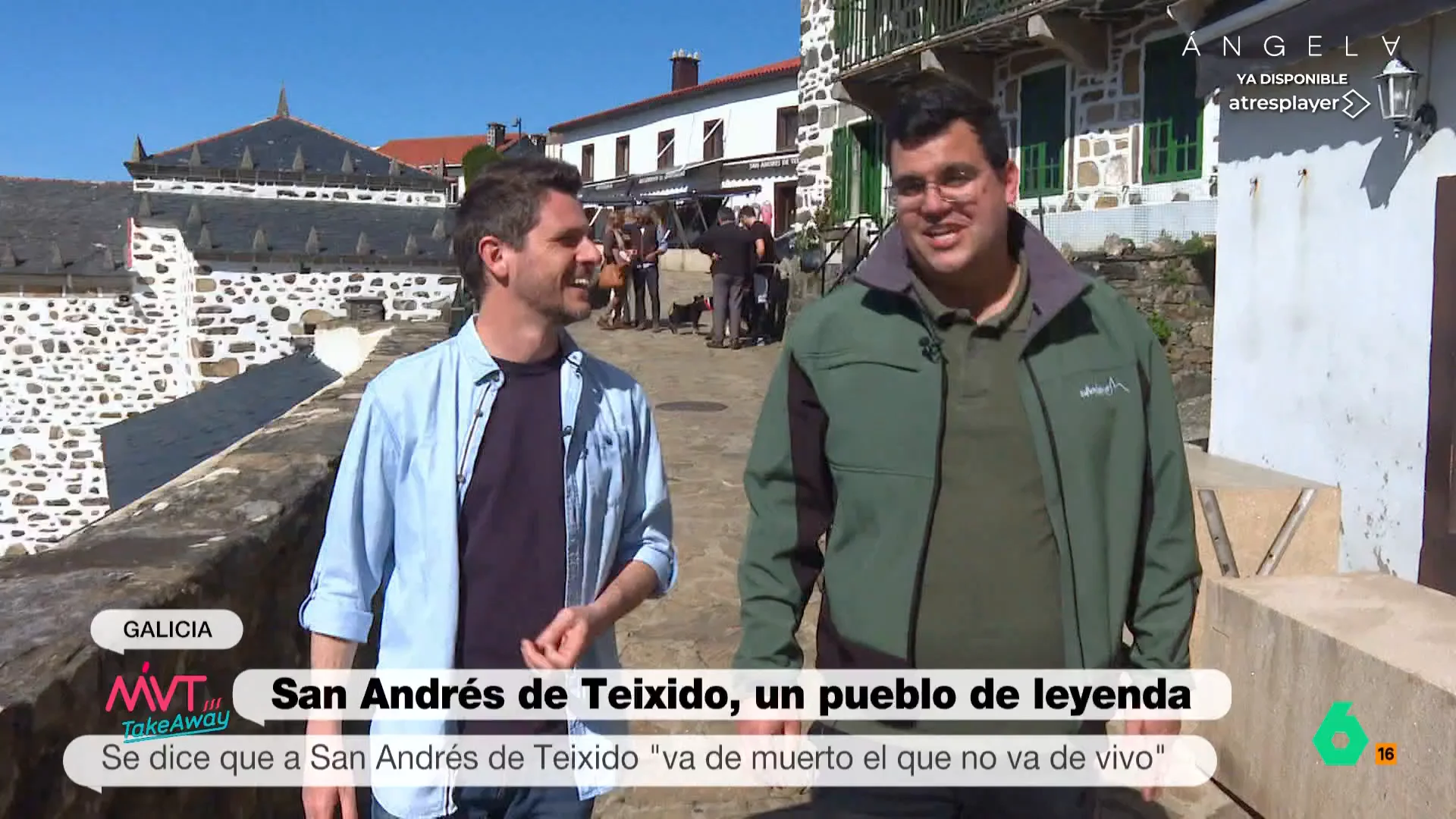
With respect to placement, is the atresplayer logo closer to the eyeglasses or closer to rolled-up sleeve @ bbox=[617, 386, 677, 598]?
rolled-up sleeve @ bbox=[617, 386, 677, 598]

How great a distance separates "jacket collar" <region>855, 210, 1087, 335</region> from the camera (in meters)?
1.93

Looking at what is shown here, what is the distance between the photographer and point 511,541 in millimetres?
1983

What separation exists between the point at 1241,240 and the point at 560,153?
108 feet

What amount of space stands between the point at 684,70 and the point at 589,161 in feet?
13.5

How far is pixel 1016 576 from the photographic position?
189 cm

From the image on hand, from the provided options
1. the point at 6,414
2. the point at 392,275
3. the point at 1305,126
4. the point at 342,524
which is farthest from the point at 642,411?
the point at 6,414

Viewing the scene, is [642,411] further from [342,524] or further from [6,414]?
[6,414]

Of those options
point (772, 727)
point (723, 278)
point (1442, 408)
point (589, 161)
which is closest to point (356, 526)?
point (772, 727)

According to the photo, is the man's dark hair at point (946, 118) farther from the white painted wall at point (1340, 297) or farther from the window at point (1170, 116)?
the window at point (1170, 116)

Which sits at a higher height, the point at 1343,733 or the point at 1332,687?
the point at 1332,687

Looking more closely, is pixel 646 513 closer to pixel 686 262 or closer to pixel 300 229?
pixel 300 229

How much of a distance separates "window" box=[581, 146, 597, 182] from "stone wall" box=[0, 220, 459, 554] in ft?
62.7

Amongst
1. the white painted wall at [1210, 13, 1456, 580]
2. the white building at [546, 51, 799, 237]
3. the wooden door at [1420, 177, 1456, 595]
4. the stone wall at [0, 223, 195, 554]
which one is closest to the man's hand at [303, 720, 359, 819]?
the wooden door at [1420, 177, 1456, 595]

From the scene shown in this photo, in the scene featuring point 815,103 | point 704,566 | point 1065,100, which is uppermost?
point 815,103
